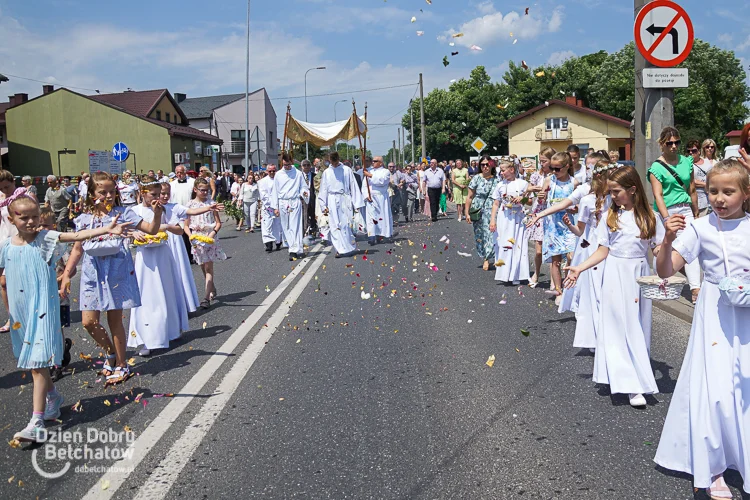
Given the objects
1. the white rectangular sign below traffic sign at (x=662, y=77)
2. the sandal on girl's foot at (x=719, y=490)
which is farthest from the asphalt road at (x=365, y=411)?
the white rectangular sign below traffic sign at (x=662, y=77)

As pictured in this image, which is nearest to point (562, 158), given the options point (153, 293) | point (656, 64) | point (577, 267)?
point (656, 64)

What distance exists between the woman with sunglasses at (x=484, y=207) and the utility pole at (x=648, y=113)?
2761 millimetres

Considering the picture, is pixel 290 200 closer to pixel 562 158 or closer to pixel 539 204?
pixel 539 204

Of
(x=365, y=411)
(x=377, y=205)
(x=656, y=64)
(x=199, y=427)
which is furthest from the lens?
(x=377, y=205)

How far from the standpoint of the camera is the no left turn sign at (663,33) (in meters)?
9.00

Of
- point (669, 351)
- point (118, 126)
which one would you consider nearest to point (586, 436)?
point (669, 351)

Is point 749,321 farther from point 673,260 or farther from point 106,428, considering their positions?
point 106,428

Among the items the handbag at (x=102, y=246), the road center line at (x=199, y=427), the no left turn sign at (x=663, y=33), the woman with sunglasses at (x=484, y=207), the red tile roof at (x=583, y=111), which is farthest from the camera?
the red tile roof at (x=583, y=111)

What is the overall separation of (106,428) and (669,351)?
15.3ft

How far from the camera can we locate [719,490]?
3.58 m

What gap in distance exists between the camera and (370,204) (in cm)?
1783

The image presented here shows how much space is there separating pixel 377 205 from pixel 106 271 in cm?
1320

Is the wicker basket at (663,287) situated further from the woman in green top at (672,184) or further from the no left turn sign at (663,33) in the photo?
the no left turn sign at (663,33)

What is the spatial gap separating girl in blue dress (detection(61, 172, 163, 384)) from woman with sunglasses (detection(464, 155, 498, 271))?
7.26 meters
